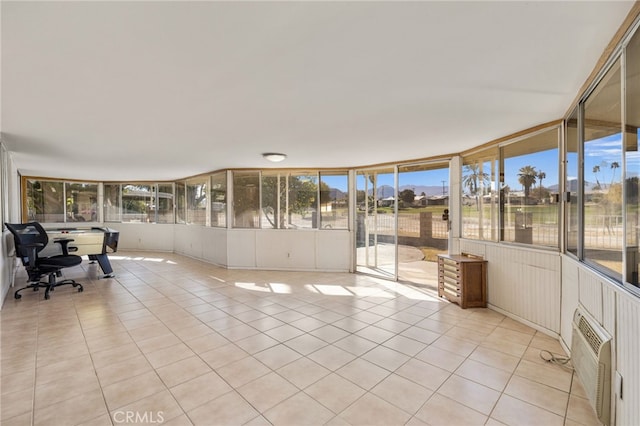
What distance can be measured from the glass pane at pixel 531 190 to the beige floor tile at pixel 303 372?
278 cm

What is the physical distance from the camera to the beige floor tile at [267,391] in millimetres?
2053

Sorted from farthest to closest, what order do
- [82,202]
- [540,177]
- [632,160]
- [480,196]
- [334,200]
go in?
[82,202]
[334,200]
[480,196]
[540,177]
[632,160]

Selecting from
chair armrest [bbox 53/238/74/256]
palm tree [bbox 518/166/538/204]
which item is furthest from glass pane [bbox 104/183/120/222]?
palm tree [bbox 518/166/538/204]

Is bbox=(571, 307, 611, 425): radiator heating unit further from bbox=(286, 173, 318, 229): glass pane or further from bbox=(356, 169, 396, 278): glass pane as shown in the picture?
bbox=(286, 173, 318, 229): glass pane

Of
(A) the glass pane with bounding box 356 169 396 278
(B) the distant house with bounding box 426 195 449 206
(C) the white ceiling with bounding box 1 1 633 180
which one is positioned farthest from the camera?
(B) the distant house with bounding box 426 195 449 206

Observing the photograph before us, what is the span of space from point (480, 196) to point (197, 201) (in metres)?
6.70

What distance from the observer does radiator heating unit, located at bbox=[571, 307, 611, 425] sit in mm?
1715

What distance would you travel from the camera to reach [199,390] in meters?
2.19

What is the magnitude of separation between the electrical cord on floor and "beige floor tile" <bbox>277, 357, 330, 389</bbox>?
1995 mm

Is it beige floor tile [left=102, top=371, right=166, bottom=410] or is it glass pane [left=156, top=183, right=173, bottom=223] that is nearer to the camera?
beige floor tile [left=102, top=371, right=166, bottom=410]

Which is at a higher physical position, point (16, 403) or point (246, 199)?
point (246, 199)

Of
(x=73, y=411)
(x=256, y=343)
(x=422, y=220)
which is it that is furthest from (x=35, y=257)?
(x=422, y=220)

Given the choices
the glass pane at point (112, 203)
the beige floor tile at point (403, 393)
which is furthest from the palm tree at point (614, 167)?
the glass pane at point (112, 203)

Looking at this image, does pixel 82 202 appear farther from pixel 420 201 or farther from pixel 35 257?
pixel 420 201
